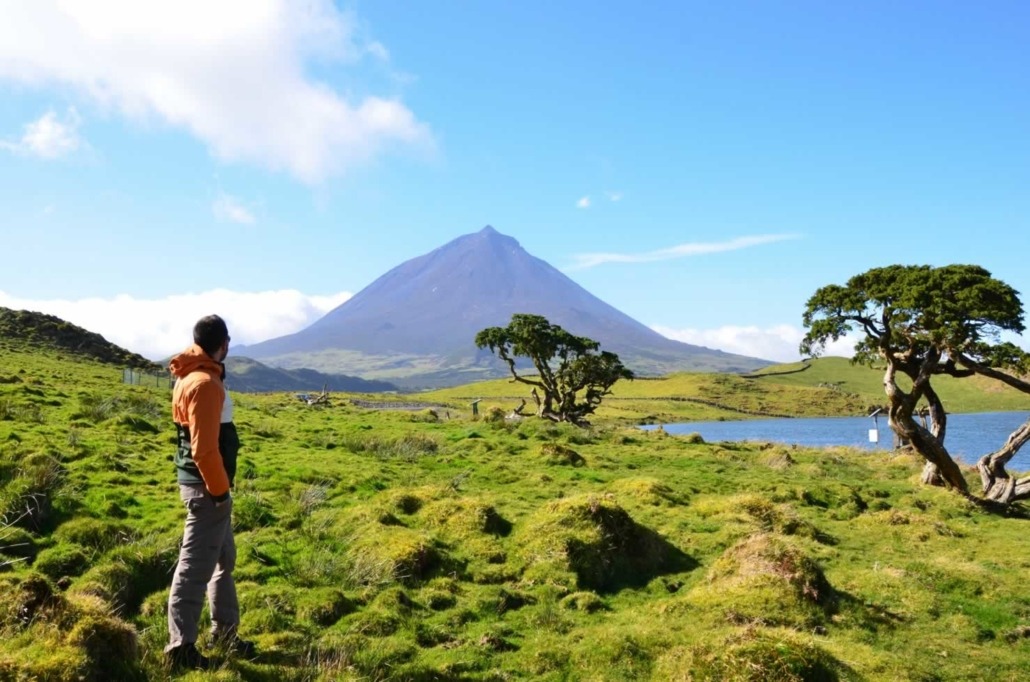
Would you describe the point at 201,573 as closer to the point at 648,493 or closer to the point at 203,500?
the point at 203,500

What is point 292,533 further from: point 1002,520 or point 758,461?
point 758,461

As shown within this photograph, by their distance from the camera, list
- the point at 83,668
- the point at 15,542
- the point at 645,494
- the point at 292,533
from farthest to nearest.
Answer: the point at 645,494 → the point at 292,533 → the point at 15,542 → the point at 83,668

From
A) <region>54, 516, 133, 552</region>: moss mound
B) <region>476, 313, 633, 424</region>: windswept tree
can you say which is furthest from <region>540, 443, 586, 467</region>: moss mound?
<region>476, 313, 633, 424</region>: windswept tree

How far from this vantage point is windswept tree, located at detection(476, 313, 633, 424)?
43.8 m

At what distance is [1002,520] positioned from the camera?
17.8 m

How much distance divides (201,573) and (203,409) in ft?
5.38

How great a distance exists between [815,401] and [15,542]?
148887mm

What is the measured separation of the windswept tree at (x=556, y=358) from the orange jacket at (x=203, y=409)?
36890 mm

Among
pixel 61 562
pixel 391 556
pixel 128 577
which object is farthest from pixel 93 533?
pixel 391 556

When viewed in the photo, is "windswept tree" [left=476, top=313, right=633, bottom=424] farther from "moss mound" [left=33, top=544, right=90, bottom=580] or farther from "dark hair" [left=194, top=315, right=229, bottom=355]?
"dark hair" [left=194, top=315, right=229, bottom=355]

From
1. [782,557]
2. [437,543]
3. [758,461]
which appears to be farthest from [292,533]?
[758,461]

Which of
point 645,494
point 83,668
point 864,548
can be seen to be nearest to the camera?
point 83,668

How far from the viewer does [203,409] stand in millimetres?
6438

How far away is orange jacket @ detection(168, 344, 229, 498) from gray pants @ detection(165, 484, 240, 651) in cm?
33
